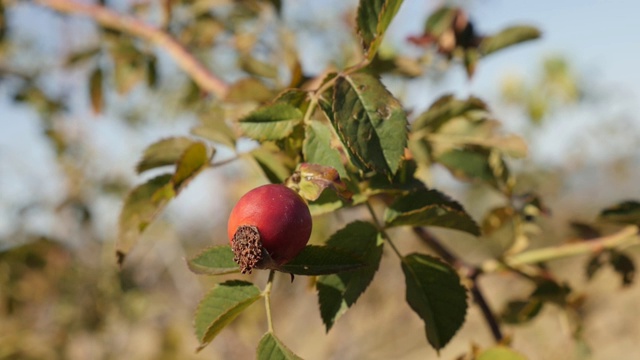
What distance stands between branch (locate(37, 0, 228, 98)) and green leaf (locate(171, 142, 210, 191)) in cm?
41

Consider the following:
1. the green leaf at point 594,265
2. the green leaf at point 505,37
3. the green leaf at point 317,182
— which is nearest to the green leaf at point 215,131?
the green leaf at point 317,182

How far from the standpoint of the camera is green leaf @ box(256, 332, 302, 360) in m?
0.53

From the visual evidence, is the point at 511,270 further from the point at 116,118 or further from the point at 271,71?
the point at 116,118

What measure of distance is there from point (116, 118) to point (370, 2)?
5203 mm

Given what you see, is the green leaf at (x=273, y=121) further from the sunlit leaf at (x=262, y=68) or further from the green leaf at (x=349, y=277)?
the sunlit leaf at (x=262, y=68)

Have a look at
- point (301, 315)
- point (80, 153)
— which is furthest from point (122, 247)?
point (301, 315)

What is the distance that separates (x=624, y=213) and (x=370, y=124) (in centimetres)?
51

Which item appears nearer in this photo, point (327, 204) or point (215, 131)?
point (327, 204)

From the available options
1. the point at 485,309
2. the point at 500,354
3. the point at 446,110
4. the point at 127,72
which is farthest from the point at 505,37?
the point at 127,72

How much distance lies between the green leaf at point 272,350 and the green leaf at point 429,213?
0.61 feet

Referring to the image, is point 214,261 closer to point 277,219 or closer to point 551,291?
point 277,219

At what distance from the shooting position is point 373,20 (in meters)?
0.63

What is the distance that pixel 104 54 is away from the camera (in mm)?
1707

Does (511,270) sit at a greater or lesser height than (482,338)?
greater
